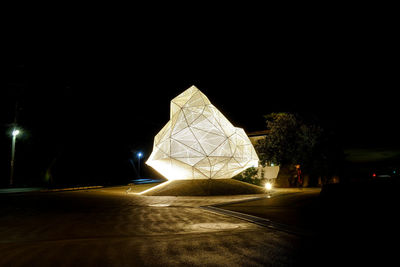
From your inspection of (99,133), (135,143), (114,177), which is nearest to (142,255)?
(99,133)

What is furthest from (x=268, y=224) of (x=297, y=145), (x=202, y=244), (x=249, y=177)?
(x=297, y=145)

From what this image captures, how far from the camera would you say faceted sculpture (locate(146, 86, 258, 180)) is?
21922 millimetres

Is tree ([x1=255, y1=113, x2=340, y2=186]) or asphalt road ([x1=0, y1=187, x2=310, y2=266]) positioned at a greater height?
tree ([x1=255, y1=113, x2=340, y2=186])

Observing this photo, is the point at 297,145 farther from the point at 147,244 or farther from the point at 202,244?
the point at 147,244

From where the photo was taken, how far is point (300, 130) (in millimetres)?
31000

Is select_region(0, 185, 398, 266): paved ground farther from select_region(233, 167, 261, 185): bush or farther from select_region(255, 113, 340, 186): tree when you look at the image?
select_region(255, 113, 340, 186): tree

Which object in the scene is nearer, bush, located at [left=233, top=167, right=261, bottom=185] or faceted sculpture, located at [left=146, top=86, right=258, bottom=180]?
faceted sculpture, located at [left=146, top=86, right=258, bottom=180]

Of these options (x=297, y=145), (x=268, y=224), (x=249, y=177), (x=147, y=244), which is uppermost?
(x=297, y=145)

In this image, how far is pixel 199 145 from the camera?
2203cm

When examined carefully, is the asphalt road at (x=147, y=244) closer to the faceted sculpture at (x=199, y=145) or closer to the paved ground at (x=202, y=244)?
the paved ground at (x=202, y=244)

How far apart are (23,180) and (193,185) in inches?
1106

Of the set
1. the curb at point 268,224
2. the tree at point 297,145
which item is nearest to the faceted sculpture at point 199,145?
the tree at point 297,145

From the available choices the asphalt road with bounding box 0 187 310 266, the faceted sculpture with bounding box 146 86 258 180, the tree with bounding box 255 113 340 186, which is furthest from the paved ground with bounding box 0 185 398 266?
the tree with bounding box 255 113 340 186

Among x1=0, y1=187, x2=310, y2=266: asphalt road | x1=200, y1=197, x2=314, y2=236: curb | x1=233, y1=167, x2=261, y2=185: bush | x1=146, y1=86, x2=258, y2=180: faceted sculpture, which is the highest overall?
x1=146, y1=86, x2=258, y2=180: faceted sculpture
